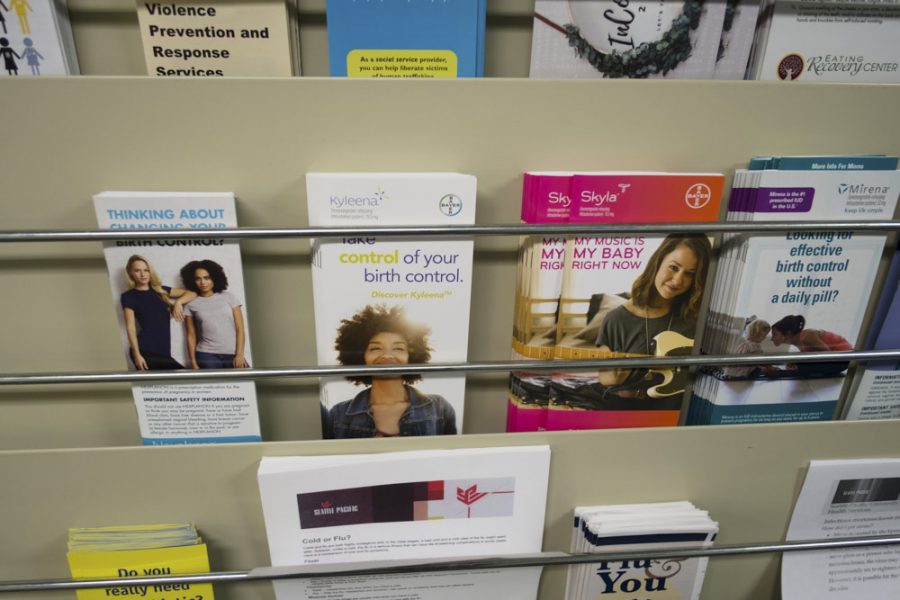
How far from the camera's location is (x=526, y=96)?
0.54 meters

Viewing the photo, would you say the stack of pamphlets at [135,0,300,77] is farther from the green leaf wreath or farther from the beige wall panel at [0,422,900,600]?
the beige wall panel at [0,422,900,600]

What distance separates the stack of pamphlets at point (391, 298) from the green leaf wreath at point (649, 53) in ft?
0.71

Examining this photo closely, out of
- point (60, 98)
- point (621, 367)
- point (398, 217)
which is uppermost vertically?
point (60, 98)

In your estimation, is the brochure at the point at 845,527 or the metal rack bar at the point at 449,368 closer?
the metal rack bar at the point at 449,368

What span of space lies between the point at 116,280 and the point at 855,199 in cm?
84

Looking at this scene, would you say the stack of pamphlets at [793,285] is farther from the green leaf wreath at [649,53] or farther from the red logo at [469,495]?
the red logo at [469,495]

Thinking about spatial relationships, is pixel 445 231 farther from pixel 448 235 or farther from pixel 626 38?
pixel 626 38

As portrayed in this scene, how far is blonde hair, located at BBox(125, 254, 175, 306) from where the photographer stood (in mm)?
529

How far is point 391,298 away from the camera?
22.0 inches

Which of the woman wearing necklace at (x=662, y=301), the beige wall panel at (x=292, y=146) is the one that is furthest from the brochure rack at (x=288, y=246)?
the woman wearing necklace at (x=662, y=301)

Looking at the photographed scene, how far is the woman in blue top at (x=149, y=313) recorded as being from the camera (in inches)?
21.0

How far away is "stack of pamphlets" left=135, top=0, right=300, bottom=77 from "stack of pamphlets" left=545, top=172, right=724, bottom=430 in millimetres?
362

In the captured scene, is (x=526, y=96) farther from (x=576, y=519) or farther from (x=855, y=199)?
(x=576, y=519)

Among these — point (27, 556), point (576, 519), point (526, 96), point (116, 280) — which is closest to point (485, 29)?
point (526, 96)
